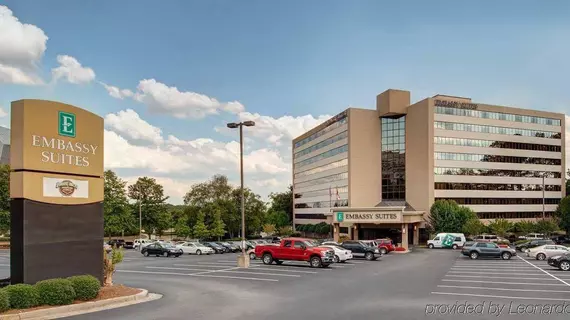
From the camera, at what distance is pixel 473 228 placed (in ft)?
225

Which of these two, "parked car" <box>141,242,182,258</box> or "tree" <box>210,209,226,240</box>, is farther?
"tree" <box>210,209,226,240</box>

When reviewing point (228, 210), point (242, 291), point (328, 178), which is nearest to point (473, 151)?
point (328, 178)

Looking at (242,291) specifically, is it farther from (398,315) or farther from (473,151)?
(473,151)

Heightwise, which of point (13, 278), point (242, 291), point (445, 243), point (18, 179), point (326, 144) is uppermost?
point (326, 144)

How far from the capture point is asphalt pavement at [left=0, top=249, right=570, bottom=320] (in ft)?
48.8

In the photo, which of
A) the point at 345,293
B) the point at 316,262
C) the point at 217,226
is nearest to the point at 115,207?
the point at 217,226

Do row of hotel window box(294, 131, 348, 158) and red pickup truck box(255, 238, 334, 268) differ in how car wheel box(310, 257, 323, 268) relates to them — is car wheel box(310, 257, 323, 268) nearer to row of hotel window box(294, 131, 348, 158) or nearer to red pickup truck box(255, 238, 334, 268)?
red pickup truck box(255, 238, 334, 268)

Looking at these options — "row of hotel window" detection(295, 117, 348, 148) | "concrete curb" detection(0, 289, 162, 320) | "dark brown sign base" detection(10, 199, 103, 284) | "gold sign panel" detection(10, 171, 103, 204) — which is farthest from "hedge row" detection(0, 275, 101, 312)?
"row of hotel window" detection(295, 117, 348, 148)

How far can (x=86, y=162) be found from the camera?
18750mm

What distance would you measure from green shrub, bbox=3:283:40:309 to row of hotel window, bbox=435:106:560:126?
7501cm

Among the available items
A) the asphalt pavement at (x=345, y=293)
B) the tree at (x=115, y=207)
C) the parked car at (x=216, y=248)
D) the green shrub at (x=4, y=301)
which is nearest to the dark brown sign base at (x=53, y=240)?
the green shrub at (x=4, y=301)

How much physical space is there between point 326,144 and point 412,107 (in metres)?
21.0

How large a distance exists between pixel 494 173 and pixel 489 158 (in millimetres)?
2894

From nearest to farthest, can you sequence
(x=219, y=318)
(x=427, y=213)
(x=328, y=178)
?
(x=219, y=318) < (x=427, y=213) < (x=328, y=178)
